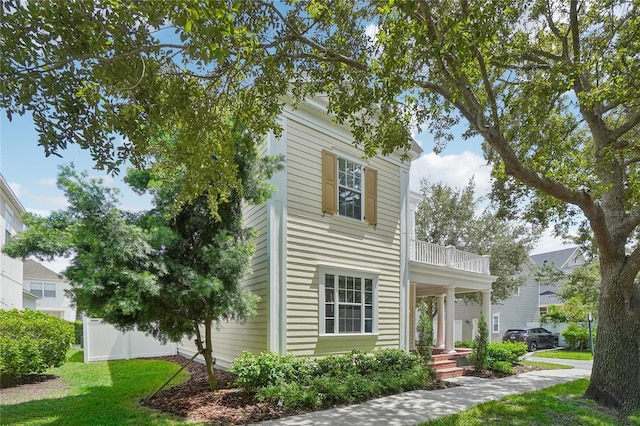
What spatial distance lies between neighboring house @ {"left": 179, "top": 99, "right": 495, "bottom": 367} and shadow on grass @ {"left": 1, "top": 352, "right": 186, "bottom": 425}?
7.08 feet

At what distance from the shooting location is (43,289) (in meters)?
30.3

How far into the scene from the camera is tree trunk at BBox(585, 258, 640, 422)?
7.41 metres

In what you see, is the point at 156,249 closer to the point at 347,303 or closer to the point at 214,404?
the point at 214,404

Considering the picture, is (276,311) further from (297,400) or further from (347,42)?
(347,42)

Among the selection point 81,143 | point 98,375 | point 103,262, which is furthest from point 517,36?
point 98,375

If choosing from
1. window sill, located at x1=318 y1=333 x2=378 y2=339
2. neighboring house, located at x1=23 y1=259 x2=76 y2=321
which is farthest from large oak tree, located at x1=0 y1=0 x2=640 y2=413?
neighboring house, located at x1=23 y1=259 x2=76 y2=321

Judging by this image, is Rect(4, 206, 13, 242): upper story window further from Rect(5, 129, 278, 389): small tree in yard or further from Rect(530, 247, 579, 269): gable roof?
Rect(530, 247, 579, 269): gable roof

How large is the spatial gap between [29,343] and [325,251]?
6786 millimetres

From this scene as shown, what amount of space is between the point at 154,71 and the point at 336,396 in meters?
5.99

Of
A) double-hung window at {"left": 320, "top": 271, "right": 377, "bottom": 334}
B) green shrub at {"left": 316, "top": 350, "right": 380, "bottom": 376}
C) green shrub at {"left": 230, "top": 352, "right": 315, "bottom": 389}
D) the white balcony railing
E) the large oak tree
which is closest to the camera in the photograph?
the large oak tree

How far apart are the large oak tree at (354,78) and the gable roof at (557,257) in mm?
26555

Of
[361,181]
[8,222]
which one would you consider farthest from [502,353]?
[8,222]

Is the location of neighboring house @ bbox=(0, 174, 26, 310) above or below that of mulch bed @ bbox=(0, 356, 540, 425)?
above

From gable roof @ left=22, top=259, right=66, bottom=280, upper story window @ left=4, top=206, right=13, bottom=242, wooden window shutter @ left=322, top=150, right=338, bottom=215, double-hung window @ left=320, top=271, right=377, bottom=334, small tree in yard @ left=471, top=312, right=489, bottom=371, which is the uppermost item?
wooden window shutter @ left=322, top=150, right=338, bottom=215
